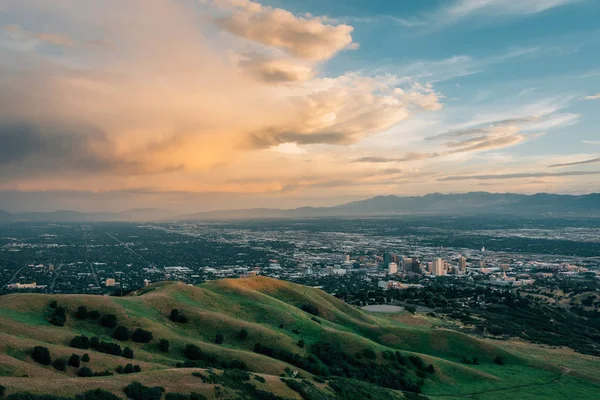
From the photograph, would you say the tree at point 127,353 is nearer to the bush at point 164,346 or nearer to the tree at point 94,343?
the tree at point 94,343

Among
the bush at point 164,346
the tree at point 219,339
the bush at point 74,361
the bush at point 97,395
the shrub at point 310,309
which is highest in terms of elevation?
the bush at point 97,395

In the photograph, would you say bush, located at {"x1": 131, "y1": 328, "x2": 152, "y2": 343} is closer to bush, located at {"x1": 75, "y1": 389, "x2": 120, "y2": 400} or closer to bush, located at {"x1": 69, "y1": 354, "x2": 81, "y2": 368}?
bush, located at {"x1": 69, "y1": 354, "x2": 81, "y2": 368}

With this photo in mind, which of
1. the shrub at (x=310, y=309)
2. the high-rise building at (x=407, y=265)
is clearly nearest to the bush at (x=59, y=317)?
the shrub at (x=310, y=309)

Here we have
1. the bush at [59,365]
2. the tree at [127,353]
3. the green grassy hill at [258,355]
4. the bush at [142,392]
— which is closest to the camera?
the bush at [142,392]

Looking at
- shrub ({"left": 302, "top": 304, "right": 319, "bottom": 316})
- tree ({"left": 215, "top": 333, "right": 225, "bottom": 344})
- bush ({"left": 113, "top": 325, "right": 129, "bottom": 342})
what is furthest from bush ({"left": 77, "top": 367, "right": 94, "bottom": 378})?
shrub ({"left": 302, "top": 304, "right": 319, "bottom": 316})

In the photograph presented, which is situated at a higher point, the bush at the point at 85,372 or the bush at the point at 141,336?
the bush at the point at 85,372

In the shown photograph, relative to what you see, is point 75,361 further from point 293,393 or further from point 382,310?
point 382,310
